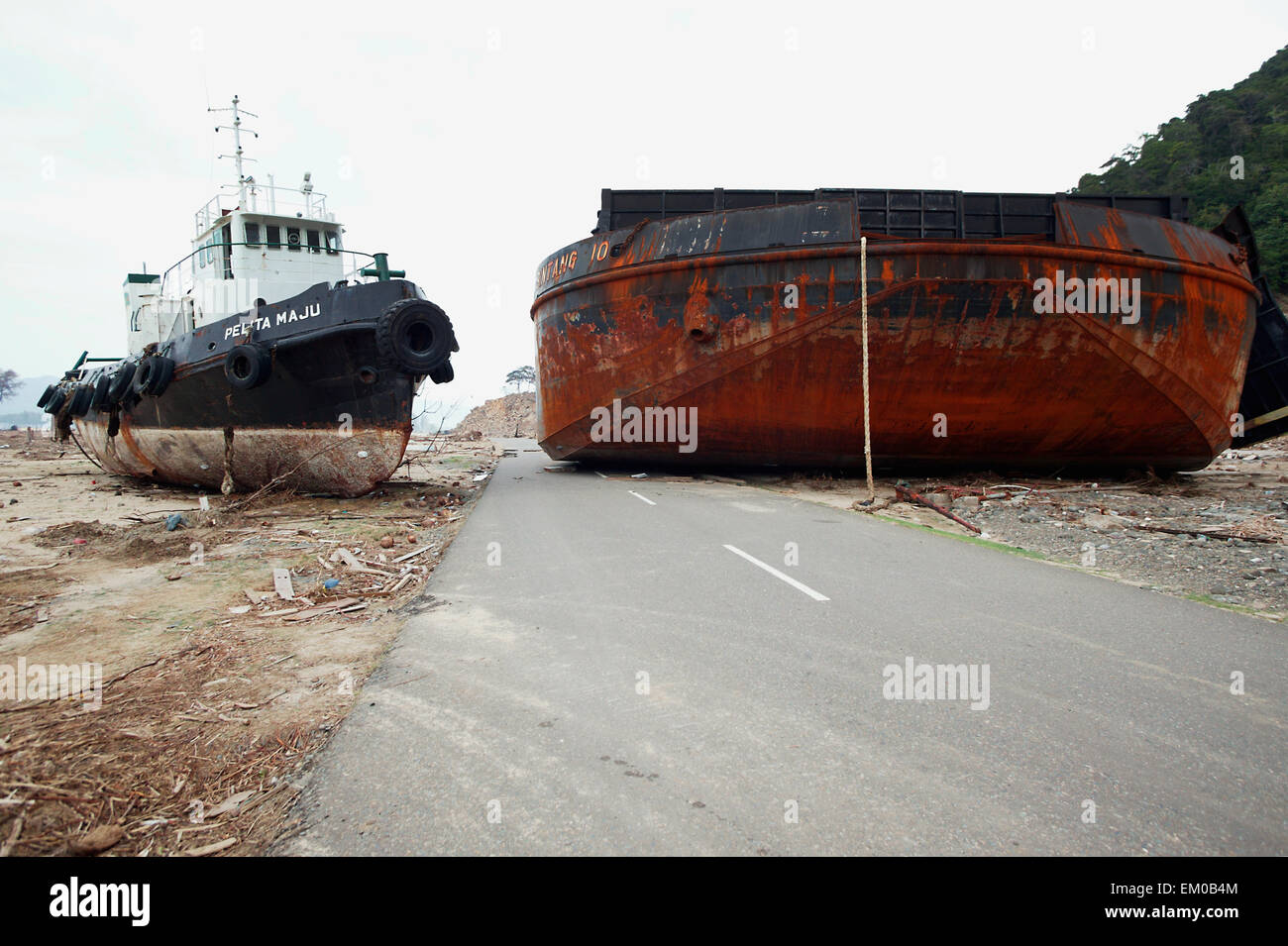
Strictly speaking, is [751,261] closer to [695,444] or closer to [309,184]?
[695,444]

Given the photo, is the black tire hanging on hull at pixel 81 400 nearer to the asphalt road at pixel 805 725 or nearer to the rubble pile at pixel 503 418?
the asphalt road at pixel 805 725

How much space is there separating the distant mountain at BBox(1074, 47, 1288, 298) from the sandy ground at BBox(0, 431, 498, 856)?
4182 cm

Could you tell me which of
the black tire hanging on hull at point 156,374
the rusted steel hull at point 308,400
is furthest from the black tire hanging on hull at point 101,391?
the rusted steel hull at point 308,400

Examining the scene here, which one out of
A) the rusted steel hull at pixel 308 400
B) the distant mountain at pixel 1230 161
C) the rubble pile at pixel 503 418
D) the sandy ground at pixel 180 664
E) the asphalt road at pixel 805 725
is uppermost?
the distant mountain at pixel 1230 161

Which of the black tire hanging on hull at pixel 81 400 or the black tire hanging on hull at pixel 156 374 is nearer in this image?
the black tire hanging on hull at pixel 156 374

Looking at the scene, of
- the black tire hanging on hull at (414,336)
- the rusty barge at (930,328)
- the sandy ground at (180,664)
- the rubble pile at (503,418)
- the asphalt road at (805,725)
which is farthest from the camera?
the rubble pile at (503,418)

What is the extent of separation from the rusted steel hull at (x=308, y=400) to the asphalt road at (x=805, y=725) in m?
5.95

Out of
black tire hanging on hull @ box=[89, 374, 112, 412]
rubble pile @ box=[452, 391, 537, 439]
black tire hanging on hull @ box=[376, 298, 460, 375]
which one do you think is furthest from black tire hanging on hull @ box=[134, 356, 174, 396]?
rubble pile @ box=[452, 391, 537, 439]

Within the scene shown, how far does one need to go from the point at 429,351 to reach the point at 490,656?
7.67 metres

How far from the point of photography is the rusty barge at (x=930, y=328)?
10.6 meters

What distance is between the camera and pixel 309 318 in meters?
10.4

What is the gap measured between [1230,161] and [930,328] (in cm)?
3687

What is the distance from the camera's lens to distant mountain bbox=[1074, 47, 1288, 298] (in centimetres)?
3316
